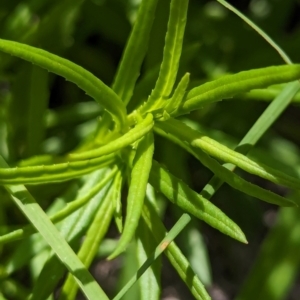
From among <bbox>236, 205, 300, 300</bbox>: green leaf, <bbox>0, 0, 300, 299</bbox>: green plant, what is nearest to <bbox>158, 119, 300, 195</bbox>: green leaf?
<bbox>0, 0, 300, 299</bbox>: green plant

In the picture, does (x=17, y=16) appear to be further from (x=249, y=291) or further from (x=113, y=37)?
(x=249, y=291)

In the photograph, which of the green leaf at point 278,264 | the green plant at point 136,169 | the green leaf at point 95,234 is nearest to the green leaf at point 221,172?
the green plant at point 136,169

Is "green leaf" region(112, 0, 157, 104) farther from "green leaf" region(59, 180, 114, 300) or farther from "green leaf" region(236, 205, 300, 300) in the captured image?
"green leaf" region(236, 205, 300, 300)

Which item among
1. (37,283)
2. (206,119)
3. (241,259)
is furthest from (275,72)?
(241,259)

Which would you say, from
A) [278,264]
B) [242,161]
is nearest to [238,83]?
[242,161]

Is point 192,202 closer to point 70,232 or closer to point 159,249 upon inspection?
point 159,249

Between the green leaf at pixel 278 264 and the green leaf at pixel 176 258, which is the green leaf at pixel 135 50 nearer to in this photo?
the green leaf at pixel 176 258
